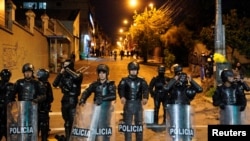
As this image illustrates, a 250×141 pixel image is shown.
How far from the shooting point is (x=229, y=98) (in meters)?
8.21

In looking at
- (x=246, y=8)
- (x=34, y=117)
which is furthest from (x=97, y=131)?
(x=246, y=8)

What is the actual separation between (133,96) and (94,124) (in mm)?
1387

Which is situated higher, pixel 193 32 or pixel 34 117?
pixel 193 32

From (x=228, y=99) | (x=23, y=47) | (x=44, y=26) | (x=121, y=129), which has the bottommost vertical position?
(x=121, y=129)

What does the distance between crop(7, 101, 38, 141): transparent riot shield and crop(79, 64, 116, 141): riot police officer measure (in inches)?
37.0

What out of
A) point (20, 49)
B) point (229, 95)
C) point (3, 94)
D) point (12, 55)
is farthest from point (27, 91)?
point (20, 49)

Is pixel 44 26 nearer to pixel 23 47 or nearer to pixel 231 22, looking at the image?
pixel 23 47

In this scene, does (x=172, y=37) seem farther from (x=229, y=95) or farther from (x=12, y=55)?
(x=229, y=95)

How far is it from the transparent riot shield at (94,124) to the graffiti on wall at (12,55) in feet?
55.9

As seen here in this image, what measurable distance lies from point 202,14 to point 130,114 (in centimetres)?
3178

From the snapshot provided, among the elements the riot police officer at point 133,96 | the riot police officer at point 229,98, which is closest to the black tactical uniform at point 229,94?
the riot police officer at point 229,98

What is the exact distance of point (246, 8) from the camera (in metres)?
35.6

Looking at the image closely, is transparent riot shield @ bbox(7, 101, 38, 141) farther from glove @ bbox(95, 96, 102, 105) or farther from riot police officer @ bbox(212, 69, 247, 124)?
riot police officer @ bbox(212, 69, 247, 124)

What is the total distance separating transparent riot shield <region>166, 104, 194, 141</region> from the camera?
8023 millimetres
